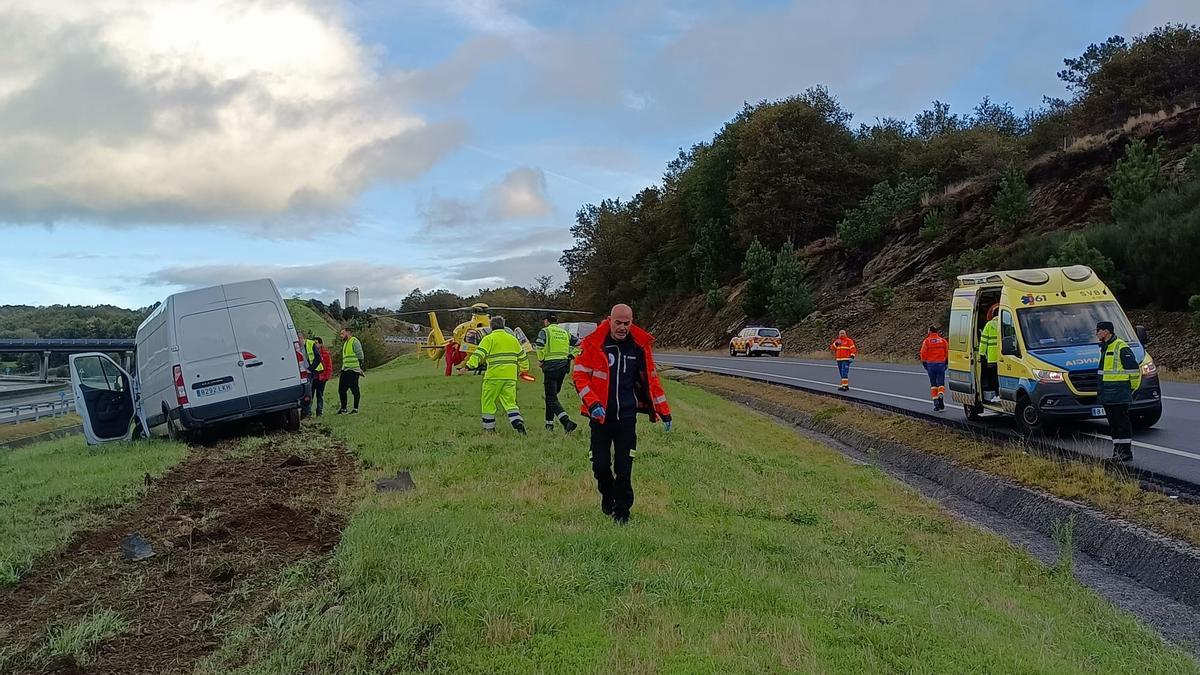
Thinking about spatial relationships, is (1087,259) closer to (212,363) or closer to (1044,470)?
(1044,470)

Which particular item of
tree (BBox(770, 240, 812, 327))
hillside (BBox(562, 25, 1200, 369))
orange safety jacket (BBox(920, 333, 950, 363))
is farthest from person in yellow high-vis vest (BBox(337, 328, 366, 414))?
tree (BBox(770, 240, 812, 327))

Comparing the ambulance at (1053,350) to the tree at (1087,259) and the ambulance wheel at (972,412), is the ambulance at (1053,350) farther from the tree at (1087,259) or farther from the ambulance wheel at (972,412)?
the tree at (1087,259)

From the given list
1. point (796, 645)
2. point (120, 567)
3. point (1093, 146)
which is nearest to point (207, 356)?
point (120, 567)

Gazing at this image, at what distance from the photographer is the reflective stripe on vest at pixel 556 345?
12.9 metres

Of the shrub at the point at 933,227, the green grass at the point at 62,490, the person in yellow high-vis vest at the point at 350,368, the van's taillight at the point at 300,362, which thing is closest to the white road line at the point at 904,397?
the green grass at the point at 62,490

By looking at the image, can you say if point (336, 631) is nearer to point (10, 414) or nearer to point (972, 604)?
point (972, 604)

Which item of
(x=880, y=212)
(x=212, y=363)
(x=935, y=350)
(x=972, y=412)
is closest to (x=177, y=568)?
(x=212, y=363)

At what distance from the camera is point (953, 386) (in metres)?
14.7

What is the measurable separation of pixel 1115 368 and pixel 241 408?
12302 millimetres

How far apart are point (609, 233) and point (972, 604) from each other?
8488 centimetres

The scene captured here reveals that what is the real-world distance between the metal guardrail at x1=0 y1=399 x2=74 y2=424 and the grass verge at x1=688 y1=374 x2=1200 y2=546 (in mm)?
40398

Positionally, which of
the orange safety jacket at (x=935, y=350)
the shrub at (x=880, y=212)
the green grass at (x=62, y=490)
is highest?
the shrub at (x=880, y=212)

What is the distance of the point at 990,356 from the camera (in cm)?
1327

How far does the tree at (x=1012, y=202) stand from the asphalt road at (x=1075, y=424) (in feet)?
36.3
